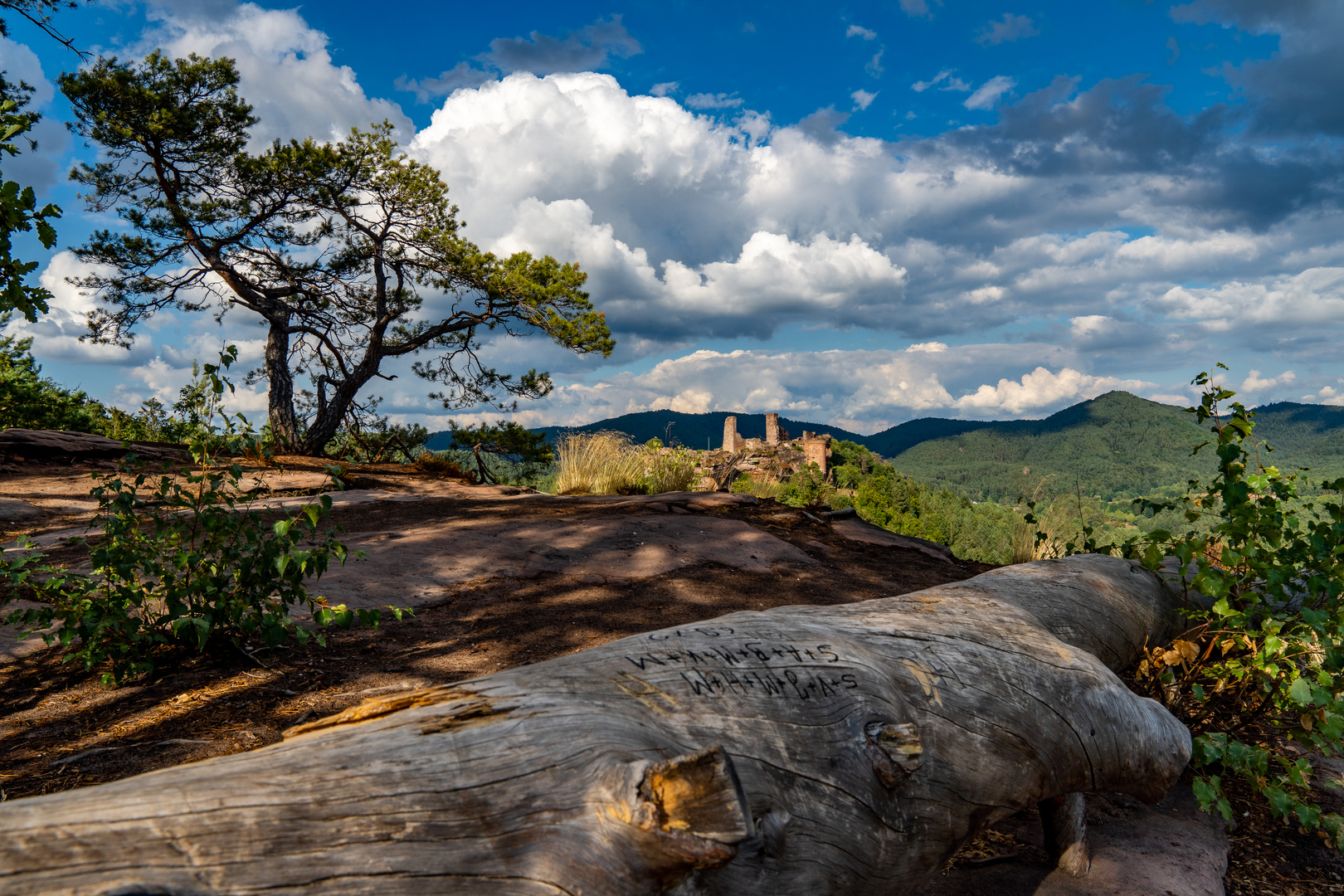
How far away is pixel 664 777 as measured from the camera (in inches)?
38.2

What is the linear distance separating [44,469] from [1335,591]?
10.5 m

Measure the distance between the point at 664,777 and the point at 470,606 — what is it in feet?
9.58

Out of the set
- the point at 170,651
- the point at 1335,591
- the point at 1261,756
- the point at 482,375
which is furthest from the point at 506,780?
the point at 482,375

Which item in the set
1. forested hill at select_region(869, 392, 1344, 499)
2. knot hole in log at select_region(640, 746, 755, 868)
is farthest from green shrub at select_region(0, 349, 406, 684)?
forested hill at select_region(869, 392, 1344, 499)

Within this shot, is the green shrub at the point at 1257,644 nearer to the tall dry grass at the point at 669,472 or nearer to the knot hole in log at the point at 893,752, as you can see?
the knot hole in log at the point at 893,752

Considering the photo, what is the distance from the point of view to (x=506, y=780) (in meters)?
1.01

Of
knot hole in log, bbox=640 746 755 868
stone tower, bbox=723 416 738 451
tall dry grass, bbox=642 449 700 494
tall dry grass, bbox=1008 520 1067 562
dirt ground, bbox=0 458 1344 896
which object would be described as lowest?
tall dry grass, bbox=1008 520 1067 562

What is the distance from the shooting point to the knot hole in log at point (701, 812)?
953 millimetres

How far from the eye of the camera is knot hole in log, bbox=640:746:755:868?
0.95 metres

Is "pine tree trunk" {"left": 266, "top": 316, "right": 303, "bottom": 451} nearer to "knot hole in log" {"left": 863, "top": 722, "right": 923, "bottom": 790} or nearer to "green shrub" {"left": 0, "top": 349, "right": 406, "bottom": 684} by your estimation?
"green shrub" {"left": 0, "top": 349, "right": 406, "bottom": 684}

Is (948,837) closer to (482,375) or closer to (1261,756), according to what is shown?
(1261,756)

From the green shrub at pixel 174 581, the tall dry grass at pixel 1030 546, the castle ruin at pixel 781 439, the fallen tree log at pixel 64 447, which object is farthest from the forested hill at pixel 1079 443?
the green shrub at pixel 174 581

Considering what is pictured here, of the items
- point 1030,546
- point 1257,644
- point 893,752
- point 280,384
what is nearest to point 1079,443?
point 1030,546

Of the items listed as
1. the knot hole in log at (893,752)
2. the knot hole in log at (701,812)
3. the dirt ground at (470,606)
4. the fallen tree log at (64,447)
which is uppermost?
the fallen tree log at (64,447)
